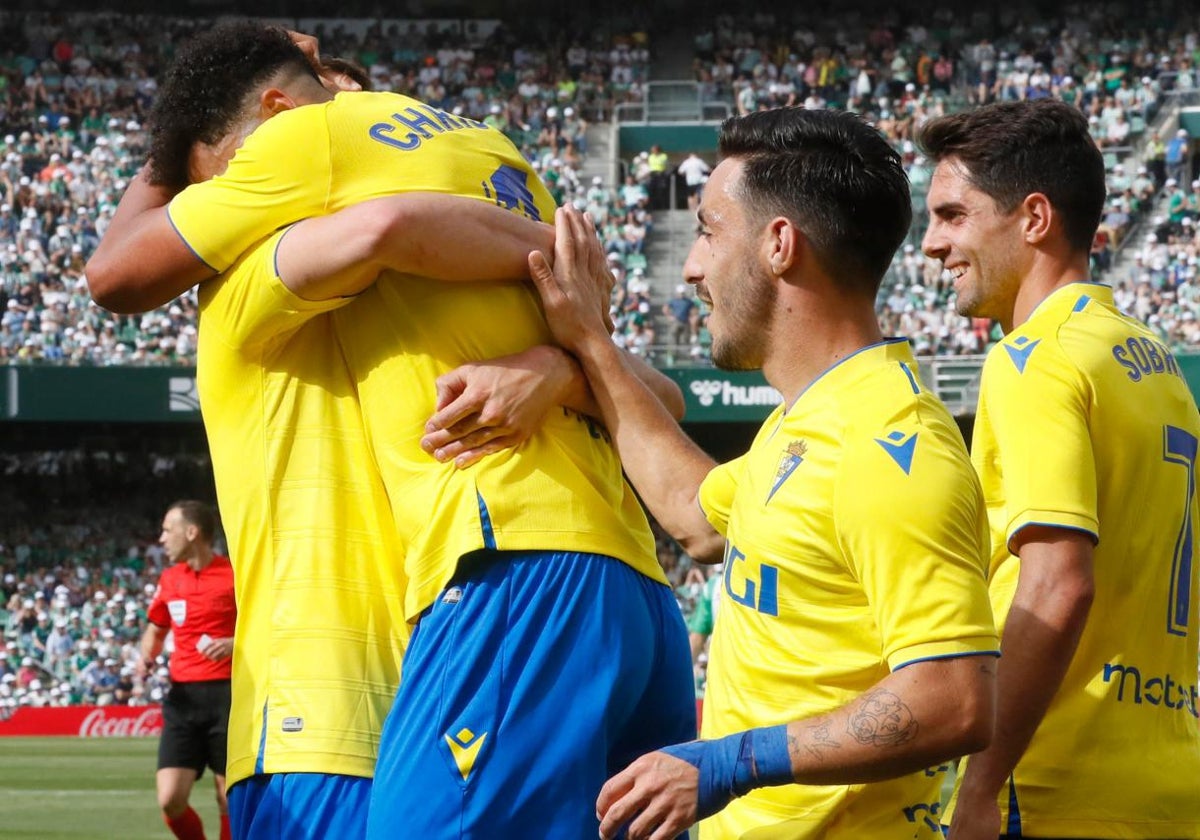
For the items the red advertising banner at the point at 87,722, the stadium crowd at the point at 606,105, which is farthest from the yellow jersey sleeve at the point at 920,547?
the stadium crowd at the point at 606,105

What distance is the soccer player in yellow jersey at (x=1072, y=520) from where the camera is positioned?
2.97m

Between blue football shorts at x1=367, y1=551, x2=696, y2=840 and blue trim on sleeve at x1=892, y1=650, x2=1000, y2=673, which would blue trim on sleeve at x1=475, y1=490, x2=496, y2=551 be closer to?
blue football shorts at x1=367, y1=551, x2=696, y2=840

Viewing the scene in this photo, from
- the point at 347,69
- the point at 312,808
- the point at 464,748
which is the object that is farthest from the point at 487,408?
the point at 347,69

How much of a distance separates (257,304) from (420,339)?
29cm

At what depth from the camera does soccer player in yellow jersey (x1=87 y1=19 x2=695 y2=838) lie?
2775 millimetres

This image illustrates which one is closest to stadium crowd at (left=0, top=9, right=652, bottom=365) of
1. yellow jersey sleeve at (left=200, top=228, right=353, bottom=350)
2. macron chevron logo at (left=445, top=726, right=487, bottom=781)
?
yellow jersey sleeve at (left=200, top=228, right=353, bottom=350)

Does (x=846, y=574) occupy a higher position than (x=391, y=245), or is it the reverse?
(x=391, y=245)

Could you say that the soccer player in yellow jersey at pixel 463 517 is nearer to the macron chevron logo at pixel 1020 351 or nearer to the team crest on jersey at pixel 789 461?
the team crest on jersey at pixel 789 461

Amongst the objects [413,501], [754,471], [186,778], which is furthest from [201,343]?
[186,778]

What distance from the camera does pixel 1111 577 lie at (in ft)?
10.6

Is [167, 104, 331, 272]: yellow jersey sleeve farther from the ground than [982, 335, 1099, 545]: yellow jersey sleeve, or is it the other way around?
[167, 104, 331, 272]: yellow jersey sleeve

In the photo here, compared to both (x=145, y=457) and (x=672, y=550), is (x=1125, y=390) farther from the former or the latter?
(x=145, y=457)

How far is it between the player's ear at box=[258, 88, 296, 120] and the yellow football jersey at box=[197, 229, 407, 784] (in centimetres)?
33

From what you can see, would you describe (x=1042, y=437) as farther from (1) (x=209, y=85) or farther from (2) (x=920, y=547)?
(1) (x=209, y=85)
